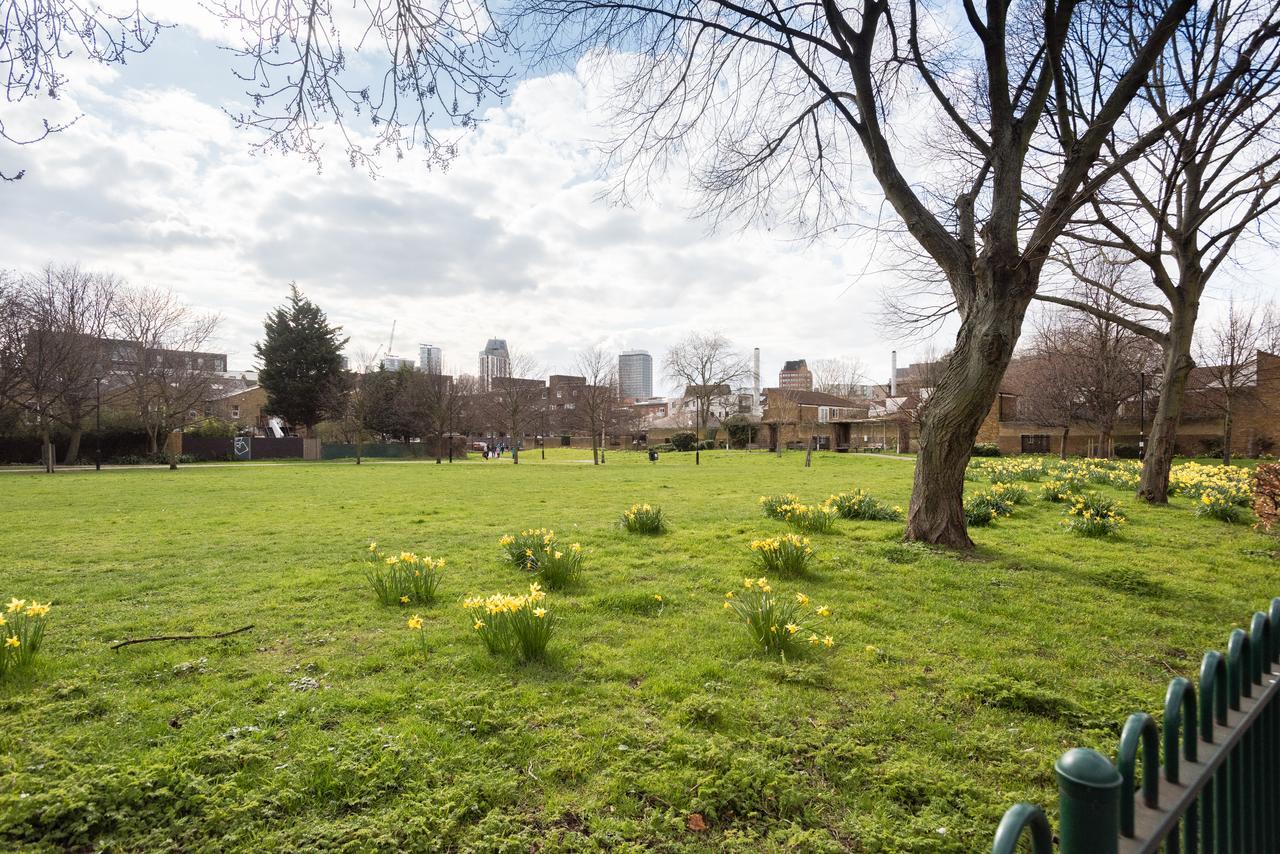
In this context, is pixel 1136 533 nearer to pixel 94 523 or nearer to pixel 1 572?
pixel 1 572

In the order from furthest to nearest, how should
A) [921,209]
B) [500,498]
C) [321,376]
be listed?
1. [321,376]
2. [500,498]
3. [921,209]

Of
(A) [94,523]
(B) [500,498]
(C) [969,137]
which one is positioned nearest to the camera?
(C) [969,137]

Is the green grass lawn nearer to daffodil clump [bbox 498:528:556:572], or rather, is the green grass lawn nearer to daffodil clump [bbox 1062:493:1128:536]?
daffodil clump [bbox 498:528:556:572]

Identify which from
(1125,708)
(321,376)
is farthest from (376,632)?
(321,376)

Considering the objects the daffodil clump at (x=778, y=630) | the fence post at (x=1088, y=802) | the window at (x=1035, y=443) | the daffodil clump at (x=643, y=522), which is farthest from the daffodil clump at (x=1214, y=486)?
the window at (x=1035, y=443)

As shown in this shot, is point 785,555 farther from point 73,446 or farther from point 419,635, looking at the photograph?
point 73,446

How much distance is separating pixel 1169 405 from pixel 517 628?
14.9 m

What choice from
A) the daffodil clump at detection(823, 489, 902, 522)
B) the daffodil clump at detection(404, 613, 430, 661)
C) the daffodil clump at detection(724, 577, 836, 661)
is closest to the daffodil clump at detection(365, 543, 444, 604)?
the daffodil clump at detection(404, 613, 430, 661)

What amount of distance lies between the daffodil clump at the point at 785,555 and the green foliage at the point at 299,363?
48.7 metres

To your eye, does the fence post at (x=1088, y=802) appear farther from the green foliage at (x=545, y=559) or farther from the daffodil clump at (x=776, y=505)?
the daffodil clump at (x=776, y=505)

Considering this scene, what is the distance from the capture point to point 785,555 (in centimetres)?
708

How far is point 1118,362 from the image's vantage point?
29.9 metres

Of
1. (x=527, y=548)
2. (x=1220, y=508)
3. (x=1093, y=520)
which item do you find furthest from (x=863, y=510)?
(x=527, y=548)

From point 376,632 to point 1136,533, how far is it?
11108 millimetres
